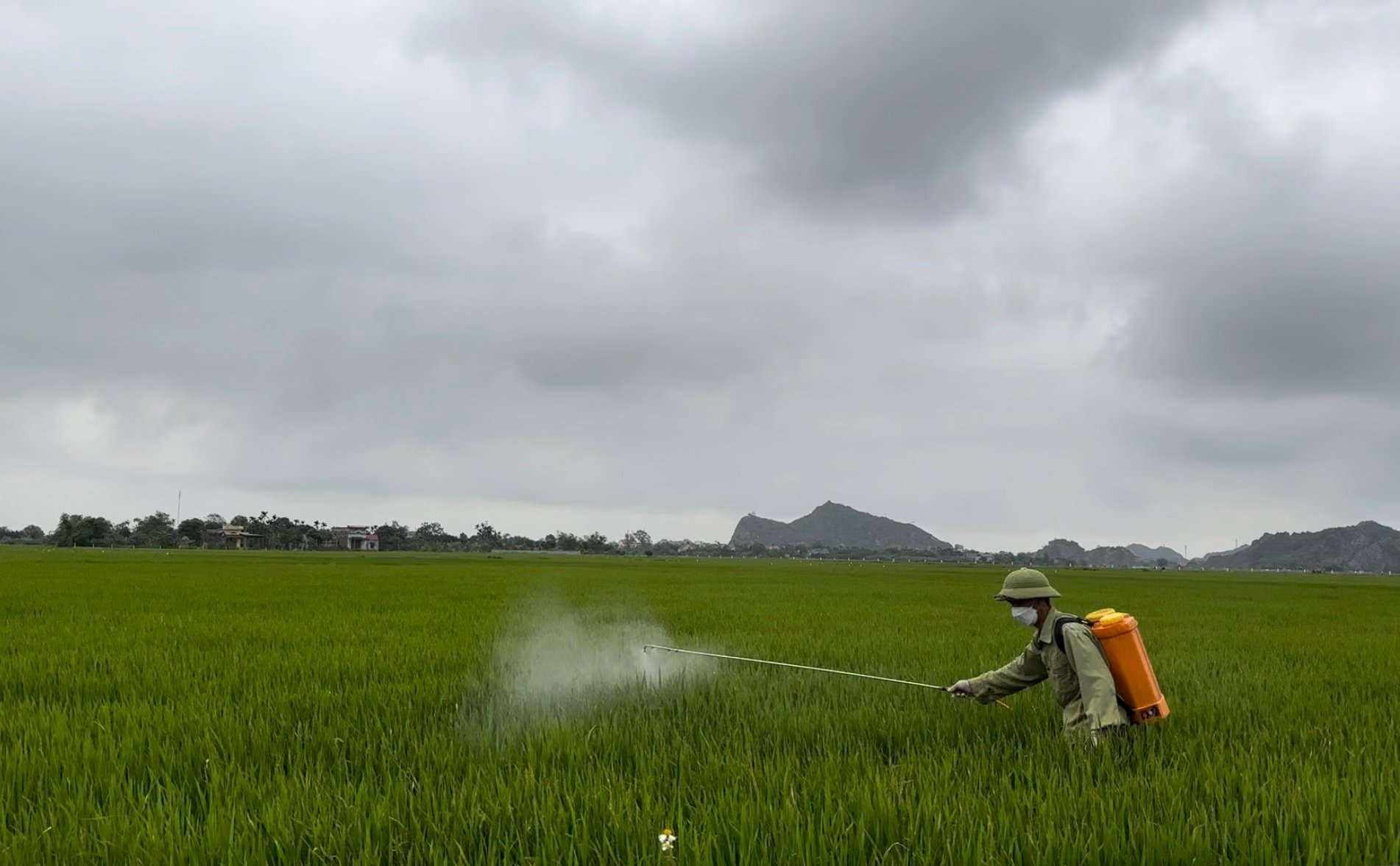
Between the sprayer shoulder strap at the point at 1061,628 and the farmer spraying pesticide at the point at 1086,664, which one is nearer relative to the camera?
the farmer spraying pesticide at the point at 1086,664

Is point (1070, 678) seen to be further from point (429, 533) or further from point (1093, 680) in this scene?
point (429, 533)

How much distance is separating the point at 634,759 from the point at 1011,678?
7.61 feet

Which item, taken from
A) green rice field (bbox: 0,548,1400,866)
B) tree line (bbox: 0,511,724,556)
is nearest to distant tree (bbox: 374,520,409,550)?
tree line (bbox: 0,511,724,556)

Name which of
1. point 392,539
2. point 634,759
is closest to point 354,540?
point 392,539

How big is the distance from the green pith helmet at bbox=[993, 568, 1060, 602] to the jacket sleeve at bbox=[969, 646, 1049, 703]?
0.36 meters

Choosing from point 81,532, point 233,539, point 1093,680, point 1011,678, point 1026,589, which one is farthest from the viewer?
point 233,539

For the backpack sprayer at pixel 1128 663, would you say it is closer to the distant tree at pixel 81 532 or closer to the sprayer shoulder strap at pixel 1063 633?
the sprayer shoulder strap at pixel 1063 633

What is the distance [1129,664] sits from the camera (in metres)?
4.46

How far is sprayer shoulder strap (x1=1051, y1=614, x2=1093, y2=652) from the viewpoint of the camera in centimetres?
452

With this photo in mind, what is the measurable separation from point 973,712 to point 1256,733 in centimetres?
180

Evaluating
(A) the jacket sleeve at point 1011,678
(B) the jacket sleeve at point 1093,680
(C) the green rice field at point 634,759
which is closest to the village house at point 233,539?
(C) the green rice field at point 634,759

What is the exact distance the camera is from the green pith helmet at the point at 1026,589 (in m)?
4.60

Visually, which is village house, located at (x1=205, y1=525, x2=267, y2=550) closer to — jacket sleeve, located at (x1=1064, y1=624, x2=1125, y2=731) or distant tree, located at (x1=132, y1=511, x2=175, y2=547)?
distant tree, located at (x1=132, y1=511, x2=175, y2=547)

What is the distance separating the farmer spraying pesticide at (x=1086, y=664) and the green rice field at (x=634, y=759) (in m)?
A: 0.19
